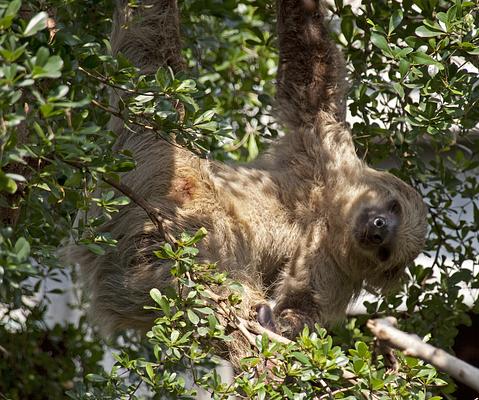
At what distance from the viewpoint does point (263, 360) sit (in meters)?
4.20

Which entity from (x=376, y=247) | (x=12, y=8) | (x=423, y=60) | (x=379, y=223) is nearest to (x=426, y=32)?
(x=423, y=60)

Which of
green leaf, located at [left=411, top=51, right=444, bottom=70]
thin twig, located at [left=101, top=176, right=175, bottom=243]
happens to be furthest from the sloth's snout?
thin twig, located at [left=101, top=176, right=175, bottom=243]

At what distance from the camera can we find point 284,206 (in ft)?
21.0

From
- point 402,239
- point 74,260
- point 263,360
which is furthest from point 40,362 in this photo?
point 263,360

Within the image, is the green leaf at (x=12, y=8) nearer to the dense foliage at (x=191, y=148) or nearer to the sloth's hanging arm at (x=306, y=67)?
the dense foliage at (x=191, y=148)

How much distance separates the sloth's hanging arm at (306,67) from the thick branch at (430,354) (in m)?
2.12

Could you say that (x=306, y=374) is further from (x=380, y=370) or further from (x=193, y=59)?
(x=193, y=59)

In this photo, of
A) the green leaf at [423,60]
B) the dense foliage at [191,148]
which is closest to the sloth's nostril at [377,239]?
the dense foliage at [191,148]

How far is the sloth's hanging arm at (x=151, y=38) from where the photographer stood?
19.4 feet

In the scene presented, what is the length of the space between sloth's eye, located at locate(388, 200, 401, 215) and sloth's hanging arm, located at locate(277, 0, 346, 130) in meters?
0.85

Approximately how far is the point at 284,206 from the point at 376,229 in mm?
736

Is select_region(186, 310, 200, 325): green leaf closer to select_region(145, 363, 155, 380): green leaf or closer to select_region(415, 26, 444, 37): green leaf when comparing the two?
select_region(145, 363, 155, 380): green leaf

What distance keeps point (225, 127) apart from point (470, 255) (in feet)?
9.60

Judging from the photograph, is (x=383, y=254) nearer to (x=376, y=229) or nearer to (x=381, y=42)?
(x=376, y=229)
